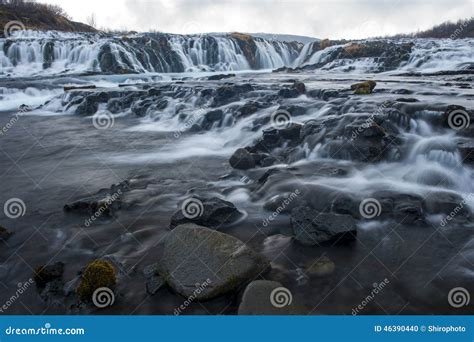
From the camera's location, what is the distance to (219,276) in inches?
219

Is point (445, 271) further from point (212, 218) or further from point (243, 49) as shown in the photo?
point (243, 49)

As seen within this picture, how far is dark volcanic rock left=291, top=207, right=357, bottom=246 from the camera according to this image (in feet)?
22.8

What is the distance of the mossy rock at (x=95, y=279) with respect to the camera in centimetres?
560

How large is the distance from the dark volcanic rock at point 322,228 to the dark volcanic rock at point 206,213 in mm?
1459

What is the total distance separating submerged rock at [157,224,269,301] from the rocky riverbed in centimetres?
2

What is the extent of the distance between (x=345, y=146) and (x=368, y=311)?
22.8 ft

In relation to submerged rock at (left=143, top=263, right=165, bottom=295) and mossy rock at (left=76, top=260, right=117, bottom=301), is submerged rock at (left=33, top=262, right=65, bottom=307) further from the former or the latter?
submerged rock at (left=143, top=263, right=165, bottom=295)

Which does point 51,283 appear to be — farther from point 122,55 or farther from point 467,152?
point 122,55

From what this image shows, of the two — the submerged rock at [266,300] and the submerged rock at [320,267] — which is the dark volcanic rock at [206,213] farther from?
the submerged rock at [266,300]

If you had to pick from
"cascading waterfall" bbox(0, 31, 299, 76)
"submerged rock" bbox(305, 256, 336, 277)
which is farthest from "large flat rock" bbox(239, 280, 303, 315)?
"cascading waterfall" bbox(0, 31, 299, 76)

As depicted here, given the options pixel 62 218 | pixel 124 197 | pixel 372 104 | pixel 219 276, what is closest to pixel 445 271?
pixel 219 276

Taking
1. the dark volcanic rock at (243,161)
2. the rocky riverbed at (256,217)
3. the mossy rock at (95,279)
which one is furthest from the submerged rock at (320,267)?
the dark volcanic rock at (243,161)

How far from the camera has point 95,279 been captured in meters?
5.74

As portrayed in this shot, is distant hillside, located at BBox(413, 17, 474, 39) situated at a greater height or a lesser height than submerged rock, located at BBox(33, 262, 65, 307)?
greater
